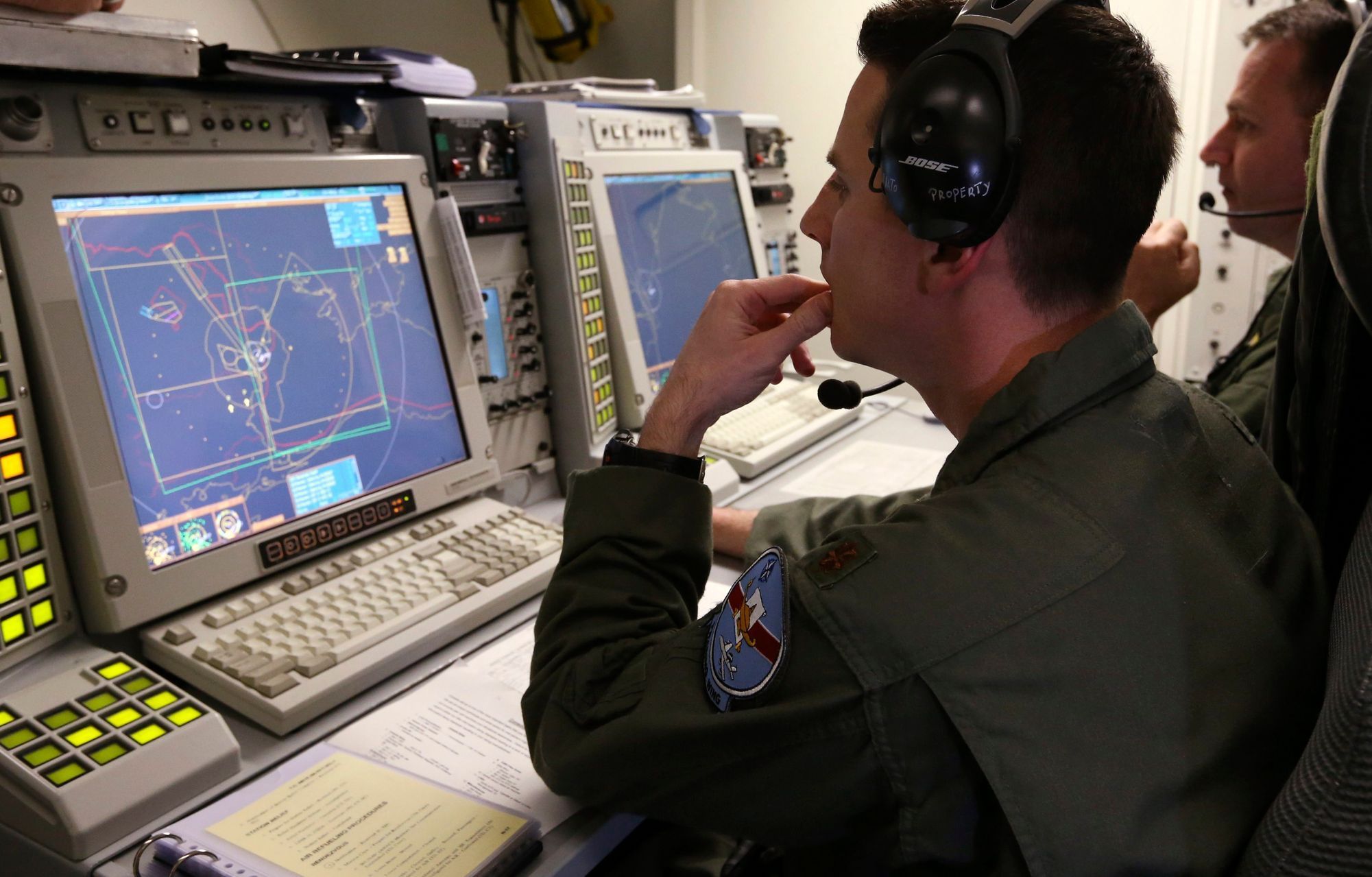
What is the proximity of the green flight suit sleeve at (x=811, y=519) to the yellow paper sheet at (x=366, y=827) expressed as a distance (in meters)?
0.53

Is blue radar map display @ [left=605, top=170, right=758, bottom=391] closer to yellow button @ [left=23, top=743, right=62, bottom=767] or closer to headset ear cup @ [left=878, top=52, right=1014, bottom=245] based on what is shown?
headset ear cup @ [left=878, top=52, right=1014, bottom=245]

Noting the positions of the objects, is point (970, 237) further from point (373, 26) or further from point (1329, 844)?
point (373, 26)

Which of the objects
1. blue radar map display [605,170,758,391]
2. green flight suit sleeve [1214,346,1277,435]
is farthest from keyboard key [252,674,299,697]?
green flight suit sleeve [1214,346,1277,435]

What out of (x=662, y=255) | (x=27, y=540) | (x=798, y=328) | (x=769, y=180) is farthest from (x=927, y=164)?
(x=769, y=180)

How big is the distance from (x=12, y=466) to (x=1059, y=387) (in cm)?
96

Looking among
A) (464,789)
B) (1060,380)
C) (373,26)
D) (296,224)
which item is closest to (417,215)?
(296,224)

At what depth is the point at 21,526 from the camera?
91 cm

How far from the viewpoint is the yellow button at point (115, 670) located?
885mm

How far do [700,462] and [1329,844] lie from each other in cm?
58

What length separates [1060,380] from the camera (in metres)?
0.73

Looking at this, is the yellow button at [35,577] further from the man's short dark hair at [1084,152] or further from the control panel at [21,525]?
the man's short dark hair at [1084,152]

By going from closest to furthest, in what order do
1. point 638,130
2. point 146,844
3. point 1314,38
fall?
point 146,844
point 1314,38
point 638,130

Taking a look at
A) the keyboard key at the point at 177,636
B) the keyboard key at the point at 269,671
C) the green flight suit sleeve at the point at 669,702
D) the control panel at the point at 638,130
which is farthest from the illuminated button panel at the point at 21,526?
the control panel at the point at 638,130

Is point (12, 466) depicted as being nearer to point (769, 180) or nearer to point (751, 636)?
point (751, 636)
